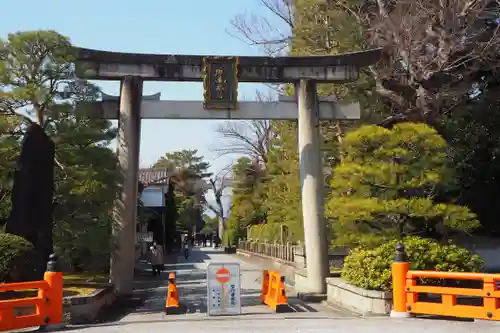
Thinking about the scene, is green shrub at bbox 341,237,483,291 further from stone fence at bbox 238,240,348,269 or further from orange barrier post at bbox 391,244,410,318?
stone fence at bbox 238,240,348,269

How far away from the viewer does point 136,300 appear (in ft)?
53.1

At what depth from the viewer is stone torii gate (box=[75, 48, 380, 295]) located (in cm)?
1627

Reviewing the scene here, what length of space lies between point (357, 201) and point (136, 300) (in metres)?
7.03

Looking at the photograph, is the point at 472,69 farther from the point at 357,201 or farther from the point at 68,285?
the point at 68,285

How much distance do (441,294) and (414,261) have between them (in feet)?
5.00

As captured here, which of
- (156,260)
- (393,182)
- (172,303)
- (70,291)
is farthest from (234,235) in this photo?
(393,182)

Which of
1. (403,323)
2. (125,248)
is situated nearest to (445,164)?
(403,323)

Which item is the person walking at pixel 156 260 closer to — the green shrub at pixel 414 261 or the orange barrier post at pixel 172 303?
the orange barrier post at pixel 172 303

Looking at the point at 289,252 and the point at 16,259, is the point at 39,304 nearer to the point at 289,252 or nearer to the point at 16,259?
the point at 16,259

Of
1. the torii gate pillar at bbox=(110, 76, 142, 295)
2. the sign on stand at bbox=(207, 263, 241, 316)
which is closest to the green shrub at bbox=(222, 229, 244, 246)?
the torii gate pillar at bbox=(110, 76, 142, 295)

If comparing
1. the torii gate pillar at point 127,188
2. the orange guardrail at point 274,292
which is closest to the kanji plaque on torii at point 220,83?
the torii gate pillar at point 127,188

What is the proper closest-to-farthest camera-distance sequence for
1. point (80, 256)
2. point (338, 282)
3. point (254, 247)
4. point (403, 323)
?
point (403, 323)
point (338, 282)
point (80, 256)
point (254, 247)

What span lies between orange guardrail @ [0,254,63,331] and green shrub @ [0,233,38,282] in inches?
28.4

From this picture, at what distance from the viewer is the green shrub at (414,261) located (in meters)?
11.8
